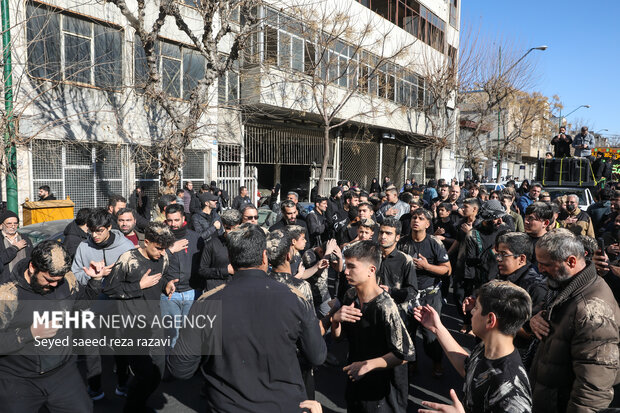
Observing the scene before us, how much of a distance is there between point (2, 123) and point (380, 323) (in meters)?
9.44

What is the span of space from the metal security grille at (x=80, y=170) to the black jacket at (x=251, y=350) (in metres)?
11.4

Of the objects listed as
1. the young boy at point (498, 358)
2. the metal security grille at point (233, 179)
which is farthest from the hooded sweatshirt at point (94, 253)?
the metal security grille at point (233, 179)

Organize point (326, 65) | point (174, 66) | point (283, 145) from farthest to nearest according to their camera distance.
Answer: point (283, 145) → point (326, 65) → point (174, 66)

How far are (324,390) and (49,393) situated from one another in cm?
269

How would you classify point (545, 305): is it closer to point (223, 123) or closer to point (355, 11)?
point (223, 123)

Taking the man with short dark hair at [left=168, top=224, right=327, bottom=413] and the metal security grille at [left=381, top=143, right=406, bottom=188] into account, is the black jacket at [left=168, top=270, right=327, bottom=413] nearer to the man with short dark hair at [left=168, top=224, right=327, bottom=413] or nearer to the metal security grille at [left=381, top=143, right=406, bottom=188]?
the man with short dark hair at [left=168, top=224, right=327, bottom=413]

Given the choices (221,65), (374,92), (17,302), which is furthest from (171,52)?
(17,302)

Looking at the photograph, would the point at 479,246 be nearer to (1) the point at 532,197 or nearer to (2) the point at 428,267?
(2) the point at 428,267

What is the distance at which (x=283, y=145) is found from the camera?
1961 centimetres

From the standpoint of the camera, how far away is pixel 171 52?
47.1 feet

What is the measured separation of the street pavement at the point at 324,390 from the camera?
14.0 ft

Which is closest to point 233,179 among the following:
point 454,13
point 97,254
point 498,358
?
point 97,254

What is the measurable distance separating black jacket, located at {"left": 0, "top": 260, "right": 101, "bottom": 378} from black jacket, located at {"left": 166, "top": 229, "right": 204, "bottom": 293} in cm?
152

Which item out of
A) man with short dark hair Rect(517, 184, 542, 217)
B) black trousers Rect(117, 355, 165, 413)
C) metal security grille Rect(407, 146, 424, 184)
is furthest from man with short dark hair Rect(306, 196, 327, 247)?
metal security grille Rect(407, 146, 424, 184)
